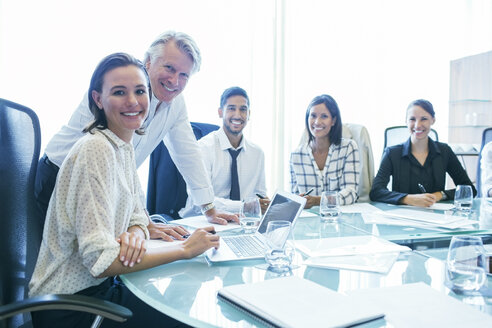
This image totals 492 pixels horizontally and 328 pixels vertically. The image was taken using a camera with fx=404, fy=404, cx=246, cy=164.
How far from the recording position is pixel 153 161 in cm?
238

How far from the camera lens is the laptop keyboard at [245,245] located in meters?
1.23

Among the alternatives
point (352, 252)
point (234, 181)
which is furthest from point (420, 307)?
point (234, 181)

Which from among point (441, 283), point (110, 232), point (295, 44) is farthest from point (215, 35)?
point (441, 283)

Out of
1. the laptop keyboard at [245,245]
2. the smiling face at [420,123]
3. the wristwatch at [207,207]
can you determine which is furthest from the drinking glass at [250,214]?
the smiling face at [420,123]

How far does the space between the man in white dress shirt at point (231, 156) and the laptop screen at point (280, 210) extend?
2.79 ft

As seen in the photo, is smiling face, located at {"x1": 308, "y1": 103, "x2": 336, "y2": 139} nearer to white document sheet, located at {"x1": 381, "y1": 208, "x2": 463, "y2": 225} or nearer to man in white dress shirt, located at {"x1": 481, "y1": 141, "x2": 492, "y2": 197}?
white document sheet, located at {"x1": 381, "y1": 208, "x2": 463, "y2": 225}

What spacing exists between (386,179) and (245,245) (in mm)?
1510

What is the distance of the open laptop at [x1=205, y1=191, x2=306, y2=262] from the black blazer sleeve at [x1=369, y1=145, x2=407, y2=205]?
0.94 m

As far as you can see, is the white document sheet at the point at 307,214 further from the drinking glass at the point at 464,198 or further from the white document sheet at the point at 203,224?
the drinking glass at the point at 464,198

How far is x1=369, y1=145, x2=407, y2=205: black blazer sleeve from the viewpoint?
2274 mm

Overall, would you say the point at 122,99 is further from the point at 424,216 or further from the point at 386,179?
the point at 386,179

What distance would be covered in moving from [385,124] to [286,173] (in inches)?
46.0

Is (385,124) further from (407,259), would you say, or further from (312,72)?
(407,259)

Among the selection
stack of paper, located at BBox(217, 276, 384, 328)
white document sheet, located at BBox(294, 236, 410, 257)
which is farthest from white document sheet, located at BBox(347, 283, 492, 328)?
white document sheet, located at BBox(294, 236, 410, 257)
